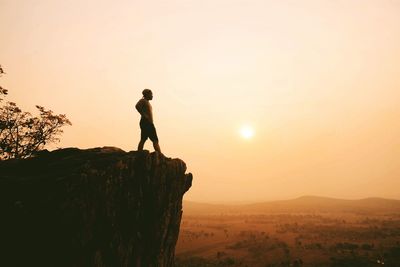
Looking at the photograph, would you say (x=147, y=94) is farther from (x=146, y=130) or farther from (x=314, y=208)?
(x=314, y=208)

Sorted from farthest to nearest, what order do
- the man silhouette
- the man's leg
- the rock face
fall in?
the man's leg, the man silhouette, the rock face

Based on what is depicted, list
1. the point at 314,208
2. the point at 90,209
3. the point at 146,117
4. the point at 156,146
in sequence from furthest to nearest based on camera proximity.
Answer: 1. the point at 314,208
2. the point at 156,146
3. the point at 146,117
4. the point at 90,209

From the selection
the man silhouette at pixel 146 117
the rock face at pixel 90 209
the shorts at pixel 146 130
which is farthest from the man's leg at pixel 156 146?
the rock face at pixel 90 209

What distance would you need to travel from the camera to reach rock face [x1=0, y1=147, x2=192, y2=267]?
21.8ft

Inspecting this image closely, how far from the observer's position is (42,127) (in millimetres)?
21469

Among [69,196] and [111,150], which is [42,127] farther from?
[69,196]

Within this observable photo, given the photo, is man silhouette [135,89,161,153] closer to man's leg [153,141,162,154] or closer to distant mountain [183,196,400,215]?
man's leg [153,141,162,154]

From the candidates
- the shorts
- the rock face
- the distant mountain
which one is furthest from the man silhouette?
the distant mountain

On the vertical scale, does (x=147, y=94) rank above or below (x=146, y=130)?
above

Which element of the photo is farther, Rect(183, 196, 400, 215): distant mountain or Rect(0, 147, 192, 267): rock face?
Rect(183, 196, 400, 215): distant mountain

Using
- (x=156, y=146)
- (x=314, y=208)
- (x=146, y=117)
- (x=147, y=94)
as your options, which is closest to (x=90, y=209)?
(x=156, y=146)

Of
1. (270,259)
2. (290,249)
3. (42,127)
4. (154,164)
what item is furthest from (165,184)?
(290,249)

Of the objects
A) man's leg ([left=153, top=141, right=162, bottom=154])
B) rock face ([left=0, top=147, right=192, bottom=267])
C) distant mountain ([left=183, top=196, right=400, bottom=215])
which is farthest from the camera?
distant mountain ([left=183, top=196, right=400, bottom=215])

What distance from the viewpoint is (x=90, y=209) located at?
23.6 ft
